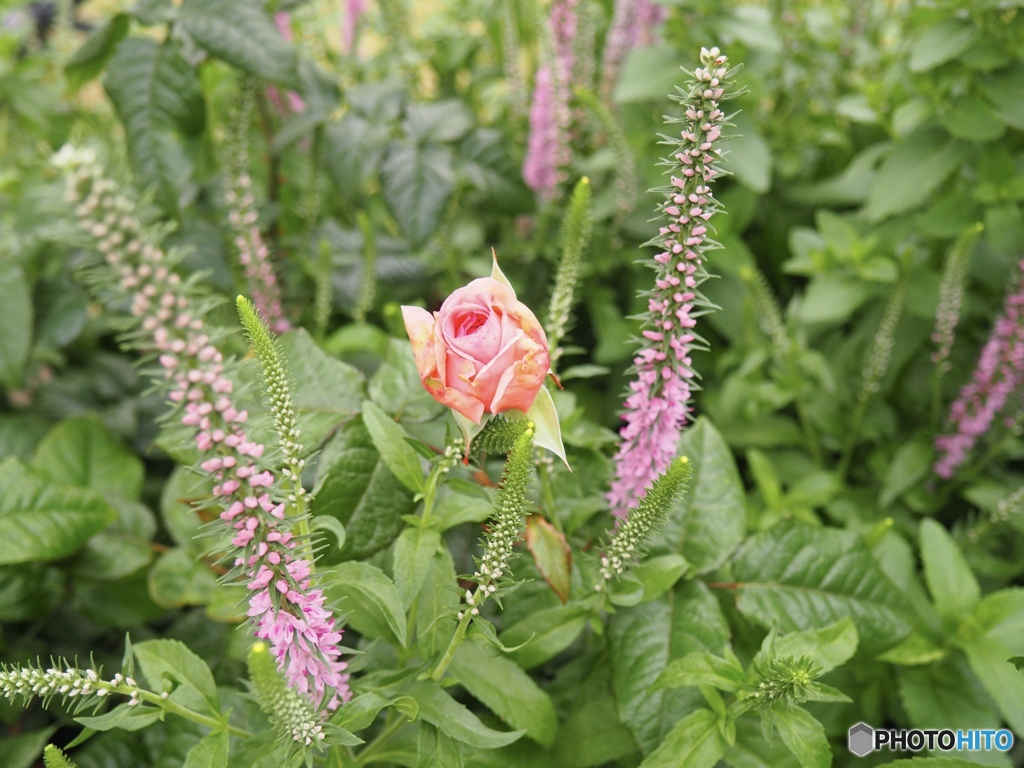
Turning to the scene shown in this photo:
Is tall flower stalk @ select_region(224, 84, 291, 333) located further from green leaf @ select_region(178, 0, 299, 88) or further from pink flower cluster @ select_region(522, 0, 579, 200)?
pink flower cluster @ select_region(522, 0, 579, 200)

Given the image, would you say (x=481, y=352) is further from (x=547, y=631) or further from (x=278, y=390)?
(x=547, y=631)

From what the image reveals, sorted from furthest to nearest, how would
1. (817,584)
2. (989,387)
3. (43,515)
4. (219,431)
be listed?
1. (989,387)
2. (43,515)
3. (817,584)
4. (219,431)

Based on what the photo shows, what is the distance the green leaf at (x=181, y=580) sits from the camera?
972 mm

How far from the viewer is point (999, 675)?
864 millimetres

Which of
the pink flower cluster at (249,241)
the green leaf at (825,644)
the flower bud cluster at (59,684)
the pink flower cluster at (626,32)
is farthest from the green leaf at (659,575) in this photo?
the pink flower cluster at (626,32)

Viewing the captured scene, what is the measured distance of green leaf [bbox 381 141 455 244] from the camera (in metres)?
1.21

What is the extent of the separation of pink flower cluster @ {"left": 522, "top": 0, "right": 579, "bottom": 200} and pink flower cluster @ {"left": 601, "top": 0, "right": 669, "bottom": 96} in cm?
16

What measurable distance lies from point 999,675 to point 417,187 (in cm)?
102

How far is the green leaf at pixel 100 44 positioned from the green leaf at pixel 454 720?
1055 mm

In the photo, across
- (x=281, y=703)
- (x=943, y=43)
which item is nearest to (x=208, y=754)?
(x=281, y=703)

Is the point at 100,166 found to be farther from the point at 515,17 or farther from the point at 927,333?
the point at 927,333

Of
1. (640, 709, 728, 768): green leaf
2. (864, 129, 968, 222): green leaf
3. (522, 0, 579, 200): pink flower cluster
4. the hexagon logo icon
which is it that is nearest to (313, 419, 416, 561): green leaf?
(640, 709, 728, 768): green leaf

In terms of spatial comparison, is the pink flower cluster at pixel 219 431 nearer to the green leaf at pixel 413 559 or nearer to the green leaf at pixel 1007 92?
the green leaf at pixel 413 559

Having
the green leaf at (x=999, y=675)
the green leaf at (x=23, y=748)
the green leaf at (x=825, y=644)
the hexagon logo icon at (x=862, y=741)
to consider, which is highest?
the green leaf at (x=825, y=644)
